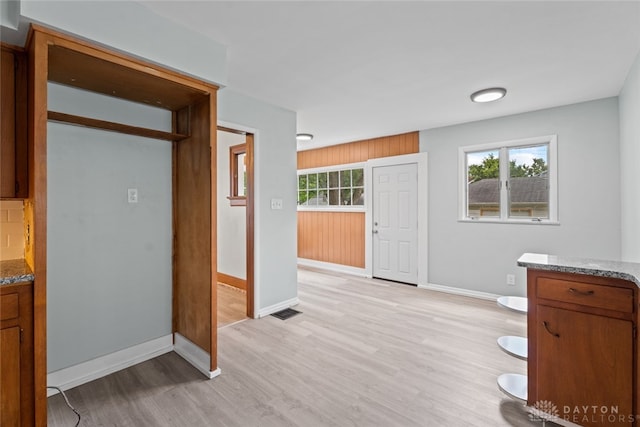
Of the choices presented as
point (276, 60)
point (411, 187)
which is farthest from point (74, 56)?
point (411, 187)

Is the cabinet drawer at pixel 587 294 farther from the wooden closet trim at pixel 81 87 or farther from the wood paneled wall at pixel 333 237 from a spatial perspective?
the wood paneled wall at pixel 333 237

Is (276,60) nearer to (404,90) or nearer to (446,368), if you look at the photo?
(404,90)

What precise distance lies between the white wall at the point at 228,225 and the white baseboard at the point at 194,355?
184cm

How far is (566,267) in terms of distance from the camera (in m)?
1.72

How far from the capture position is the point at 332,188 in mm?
6039

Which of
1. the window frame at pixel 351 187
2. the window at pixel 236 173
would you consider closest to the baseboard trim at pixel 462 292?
the window frame at pixel 351 187

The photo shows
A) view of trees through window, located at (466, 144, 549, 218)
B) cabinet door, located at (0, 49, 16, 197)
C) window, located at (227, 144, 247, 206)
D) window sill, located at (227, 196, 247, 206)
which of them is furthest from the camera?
window, located at (227, 144, 247, 206)

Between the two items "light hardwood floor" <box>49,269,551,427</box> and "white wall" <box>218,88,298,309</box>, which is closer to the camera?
"light hardwood floor" <box>49,269,551,427</box>

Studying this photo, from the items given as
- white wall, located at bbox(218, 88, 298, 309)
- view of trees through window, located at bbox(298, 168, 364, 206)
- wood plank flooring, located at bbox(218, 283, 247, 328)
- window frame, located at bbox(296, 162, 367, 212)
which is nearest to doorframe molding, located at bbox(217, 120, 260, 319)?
white wall, located at bbox(218, 88, 298, 309)

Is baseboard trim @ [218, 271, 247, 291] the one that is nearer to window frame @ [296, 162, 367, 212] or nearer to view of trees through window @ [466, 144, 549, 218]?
window frame @ [296, 162, 367, 212]

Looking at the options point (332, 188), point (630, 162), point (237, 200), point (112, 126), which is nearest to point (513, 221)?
point (630, 162)

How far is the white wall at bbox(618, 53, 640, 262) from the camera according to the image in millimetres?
2506

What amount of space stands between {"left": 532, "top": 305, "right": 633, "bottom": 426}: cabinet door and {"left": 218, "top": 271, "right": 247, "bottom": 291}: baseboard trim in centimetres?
365

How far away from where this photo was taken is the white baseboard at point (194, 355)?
92.2 inches
